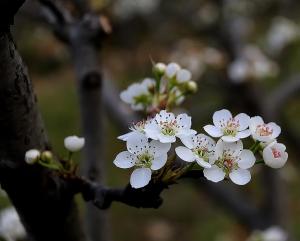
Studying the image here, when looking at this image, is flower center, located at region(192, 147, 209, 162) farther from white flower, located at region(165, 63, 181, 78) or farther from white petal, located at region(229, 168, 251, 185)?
white flower, located at region(165, 63, 181, 78)

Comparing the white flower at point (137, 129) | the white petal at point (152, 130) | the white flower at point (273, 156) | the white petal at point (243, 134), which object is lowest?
the white flower at point (273, 156)

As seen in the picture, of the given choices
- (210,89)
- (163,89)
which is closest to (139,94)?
(163,89)

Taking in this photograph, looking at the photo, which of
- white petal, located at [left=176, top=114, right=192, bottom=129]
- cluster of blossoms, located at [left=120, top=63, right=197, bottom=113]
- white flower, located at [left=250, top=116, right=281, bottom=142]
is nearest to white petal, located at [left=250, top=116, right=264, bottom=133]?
white flower, located at [left=250, top=116, right=281, bottom=142]

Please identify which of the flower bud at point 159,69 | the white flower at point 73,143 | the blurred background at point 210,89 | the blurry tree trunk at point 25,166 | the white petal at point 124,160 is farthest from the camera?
the blurred background at point 210,89

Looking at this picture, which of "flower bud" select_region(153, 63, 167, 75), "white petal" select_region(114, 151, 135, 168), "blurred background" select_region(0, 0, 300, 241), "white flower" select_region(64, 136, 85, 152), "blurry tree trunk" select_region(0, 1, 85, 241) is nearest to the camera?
"blurry tree trunk" select_region(0, 1, 85, 241)

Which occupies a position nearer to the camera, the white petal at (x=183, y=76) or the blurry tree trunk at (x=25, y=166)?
the blurry tree trunk at (x=25, y=166)

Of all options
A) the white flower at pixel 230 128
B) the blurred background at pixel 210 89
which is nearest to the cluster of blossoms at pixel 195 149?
the white flower at pixel 230 128

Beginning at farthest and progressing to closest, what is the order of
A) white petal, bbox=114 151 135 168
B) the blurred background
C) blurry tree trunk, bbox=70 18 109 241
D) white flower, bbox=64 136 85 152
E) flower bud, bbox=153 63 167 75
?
the blurred background → blurry tree trunk, bbox=70 18 109 241 → flower bud, bbox=153 63 167 75 → white flower, bbox=64 136 85 152 → white petal, bbox=114 151 135 168

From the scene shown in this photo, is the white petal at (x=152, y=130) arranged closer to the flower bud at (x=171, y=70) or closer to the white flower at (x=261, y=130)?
the white flower at (x=261, y=130)
